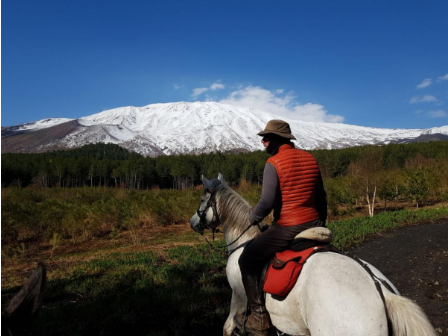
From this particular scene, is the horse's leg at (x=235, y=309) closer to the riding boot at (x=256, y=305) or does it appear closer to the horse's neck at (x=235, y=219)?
the riding boot at (x=256, y=305)

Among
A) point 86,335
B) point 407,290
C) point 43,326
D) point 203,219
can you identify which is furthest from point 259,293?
→ point 407,290

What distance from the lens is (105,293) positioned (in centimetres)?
581

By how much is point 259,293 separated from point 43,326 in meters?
3.30

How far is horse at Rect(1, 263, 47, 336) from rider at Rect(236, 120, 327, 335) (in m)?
2.10

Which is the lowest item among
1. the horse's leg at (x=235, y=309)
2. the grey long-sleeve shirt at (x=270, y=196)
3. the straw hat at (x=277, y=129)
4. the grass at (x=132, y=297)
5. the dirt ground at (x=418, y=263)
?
the dirt ground at (x=418, y=263)

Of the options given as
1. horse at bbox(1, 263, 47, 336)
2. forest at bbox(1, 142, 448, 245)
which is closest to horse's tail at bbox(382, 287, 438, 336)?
horse at bbox(1, 263, 47, 336)

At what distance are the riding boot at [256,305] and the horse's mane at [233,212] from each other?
2.43ft

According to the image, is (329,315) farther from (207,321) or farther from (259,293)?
(207,321)

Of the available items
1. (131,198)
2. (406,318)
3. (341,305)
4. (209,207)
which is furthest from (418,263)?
(131,198)

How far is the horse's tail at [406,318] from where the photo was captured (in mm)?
2111

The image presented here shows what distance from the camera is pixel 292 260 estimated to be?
2691 millimetres

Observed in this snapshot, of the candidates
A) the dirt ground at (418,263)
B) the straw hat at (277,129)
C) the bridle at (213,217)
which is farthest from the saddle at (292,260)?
the dirt ground at (418,263)

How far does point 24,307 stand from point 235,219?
2.79 meters

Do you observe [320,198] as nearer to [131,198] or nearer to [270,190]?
[270,190]
